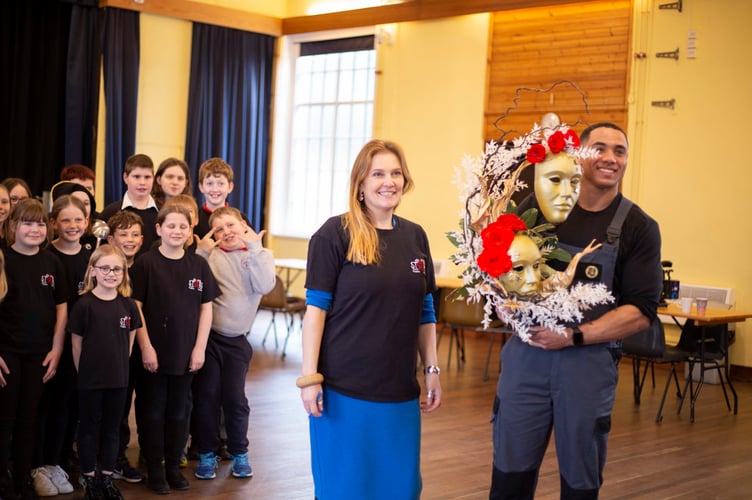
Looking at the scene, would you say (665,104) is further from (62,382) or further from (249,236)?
(62,382)

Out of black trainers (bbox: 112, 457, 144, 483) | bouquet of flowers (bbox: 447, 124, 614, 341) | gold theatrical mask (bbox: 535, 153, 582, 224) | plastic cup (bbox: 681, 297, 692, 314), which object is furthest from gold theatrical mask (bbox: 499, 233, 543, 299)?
plastic cup (bbox: 681, 297, 692, 314)

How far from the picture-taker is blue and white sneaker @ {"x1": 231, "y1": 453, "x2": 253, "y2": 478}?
4637 mm

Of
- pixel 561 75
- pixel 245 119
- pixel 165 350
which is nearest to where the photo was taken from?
pixel 165 350

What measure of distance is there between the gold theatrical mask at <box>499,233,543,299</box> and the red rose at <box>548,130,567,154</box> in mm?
295

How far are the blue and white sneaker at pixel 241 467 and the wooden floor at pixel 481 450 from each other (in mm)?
53

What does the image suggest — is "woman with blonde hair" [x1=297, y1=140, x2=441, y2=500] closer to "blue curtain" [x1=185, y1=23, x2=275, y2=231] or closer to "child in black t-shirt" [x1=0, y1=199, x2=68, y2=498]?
"child in black t-shirt" [x1=0, y1=199, x2=68, y2=498]

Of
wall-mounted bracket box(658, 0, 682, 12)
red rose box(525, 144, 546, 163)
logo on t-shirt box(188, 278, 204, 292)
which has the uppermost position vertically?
wall-mounted bracket box(658, 0, 682, 12)

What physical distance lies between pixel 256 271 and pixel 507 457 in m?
1.99

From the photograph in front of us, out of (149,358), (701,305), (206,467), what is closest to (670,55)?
(701,305)

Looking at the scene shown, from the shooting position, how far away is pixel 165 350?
4281mm

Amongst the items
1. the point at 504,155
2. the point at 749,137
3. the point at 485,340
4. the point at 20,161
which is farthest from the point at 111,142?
the point at 504,155

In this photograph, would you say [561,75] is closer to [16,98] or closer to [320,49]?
[320,49]

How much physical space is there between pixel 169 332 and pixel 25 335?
2.11 feet

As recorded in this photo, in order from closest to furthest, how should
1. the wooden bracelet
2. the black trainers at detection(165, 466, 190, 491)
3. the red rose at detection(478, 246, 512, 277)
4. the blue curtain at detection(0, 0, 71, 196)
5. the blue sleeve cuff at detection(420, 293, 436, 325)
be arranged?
the red rose at detection(478, 246, 512, 277)
the wooden bracelet
the blue sleeve cuff at detection(420, 293, 436, 325)
the black trainers at detection(165, 466, 190, 491)
the blue curtain at detection(0, 0, 71, 196)
